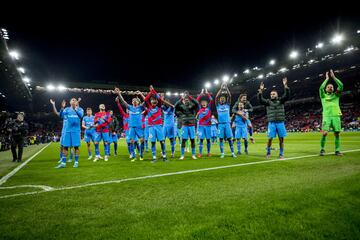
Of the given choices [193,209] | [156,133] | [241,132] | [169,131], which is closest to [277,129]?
[241,132]

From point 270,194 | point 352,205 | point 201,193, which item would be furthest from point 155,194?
point 352,205

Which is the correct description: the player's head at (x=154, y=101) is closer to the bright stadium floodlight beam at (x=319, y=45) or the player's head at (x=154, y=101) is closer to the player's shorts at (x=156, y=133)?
the player's shorts at (x=156, y=133)

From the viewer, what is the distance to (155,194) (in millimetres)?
3453

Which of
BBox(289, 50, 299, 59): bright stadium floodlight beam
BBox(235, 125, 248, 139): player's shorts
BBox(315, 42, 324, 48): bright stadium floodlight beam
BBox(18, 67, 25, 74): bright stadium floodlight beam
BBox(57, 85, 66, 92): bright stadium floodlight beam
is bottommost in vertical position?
BBox(235, 125, 248, 139): player's shorts

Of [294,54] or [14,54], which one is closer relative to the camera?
[14,54]

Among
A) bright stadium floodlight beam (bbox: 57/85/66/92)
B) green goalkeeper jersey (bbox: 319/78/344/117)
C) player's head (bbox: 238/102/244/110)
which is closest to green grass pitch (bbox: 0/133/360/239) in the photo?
green goalkeeper jersey (bbox: 319/78/344/117)

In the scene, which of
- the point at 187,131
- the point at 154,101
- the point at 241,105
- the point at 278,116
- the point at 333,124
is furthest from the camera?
the point at 241,105

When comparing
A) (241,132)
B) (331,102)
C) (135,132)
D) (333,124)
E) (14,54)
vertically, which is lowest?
(241,132)

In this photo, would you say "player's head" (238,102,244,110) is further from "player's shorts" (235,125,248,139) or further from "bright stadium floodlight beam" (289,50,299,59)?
"bright stadium floodlight beam" (289,50,299,59)

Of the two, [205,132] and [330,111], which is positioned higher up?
[330,111]

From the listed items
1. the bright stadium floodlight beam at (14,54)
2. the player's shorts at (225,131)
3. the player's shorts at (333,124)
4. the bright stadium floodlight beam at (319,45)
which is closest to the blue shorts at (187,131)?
the player's shorts at (225,131)

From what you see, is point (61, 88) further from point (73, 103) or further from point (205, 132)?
point (205, 132)

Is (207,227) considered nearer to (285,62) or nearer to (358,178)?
(358,178)

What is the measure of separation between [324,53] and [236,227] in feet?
128
